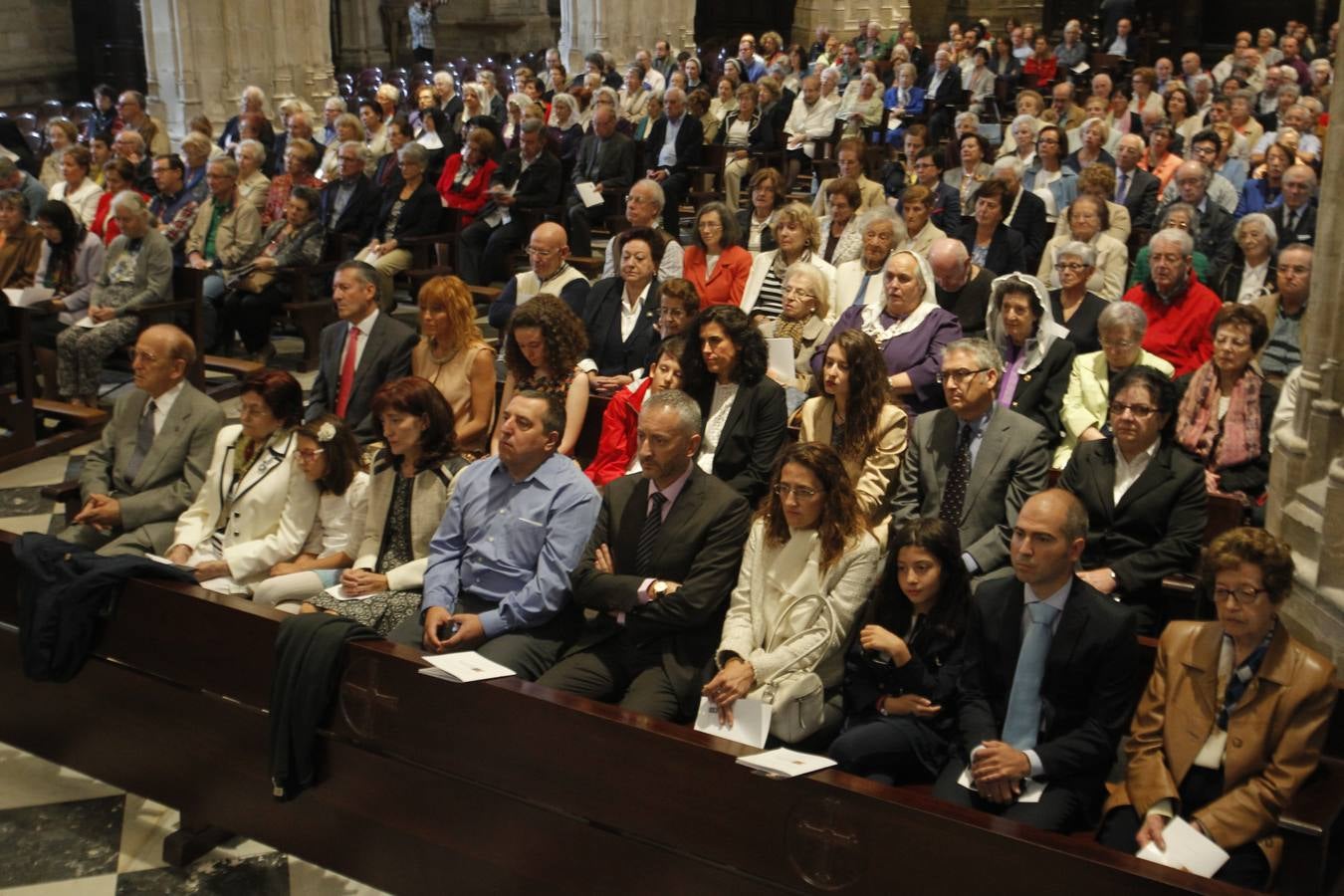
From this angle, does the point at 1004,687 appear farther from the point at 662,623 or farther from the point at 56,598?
the point at 56,598

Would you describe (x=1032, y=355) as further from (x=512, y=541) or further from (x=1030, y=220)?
(x=1030, y=220)

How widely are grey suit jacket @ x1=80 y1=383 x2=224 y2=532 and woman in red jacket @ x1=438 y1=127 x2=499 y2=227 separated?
501cm

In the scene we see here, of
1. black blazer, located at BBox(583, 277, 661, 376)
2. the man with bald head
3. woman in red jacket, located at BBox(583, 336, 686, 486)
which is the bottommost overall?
woman in red jacket, located at BBox(583, 336, 686, 486)

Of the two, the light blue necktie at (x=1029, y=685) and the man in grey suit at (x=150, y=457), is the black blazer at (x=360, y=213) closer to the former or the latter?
the man in grey suit at (x=150, y=457)

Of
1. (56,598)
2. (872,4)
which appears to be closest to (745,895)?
(56,598)

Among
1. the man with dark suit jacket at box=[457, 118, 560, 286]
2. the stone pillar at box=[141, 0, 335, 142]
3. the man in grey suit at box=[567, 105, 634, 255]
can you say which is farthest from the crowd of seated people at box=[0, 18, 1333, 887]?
the stone pillar at box=[141, 0, 335, 142]

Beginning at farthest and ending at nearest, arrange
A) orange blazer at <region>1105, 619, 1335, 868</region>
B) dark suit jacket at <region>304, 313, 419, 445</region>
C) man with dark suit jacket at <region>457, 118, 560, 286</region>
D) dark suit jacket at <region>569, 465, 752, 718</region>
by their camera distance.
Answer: man with dark suit jacket at <region>457, 118, 560, 286</region>
dark suit jacket at <region>304, 313, 419, 445</region>
dark suit jacket at <region>569, 465, 752, 718</region>
orange blazer at <region>1105, 619, 1335, 868</region>

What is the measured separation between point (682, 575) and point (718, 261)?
10.00ft

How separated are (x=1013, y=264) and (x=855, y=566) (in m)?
3.75

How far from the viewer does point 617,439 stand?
5383 millimetres

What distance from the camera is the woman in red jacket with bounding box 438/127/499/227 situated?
1023 centimetres

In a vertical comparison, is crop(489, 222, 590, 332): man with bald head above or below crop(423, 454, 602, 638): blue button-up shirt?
above

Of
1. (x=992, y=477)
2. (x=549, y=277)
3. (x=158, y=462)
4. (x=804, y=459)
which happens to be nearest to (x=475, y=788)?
(x=804, y=459)

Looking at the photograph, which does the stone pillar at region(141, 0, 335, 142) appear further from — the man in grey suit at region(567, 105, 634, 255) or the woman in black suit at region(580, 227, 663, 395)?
the woman in black suit at region(580, 227, 663, 395)
